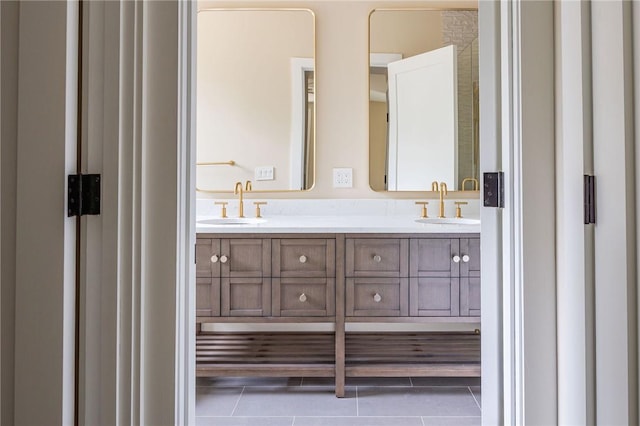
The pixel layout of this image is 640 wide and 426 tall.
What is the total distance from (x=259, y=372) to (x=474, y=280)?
1096 millimetres

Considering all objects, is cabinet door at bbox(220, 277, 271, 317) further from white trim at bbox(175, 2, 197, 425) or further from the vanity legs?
white trim at bbox(175, 2, 197, 425)

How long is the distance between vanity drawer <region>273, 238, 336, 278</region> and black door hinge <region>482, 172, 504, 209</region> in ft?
3.37

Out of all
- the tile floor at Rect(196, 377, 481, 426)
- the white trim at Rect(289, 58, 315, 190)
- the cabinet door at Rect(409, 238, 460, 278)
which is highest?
the white trim at Rect(289, 58, 315, 190)

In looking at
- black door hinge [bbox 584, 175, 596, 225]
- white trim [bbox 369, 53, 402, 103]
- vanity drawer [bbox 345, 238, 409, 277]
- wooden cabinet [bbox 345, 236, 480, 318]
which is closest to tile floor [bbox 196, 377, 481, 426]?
wooden cabinet [bbox 345, 236, 480, 318]

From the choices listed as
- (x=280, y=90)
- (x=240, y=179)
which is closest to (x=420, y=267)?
(x=240, y=179)

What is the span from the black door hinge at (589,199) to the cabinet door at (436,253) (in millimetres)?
1164

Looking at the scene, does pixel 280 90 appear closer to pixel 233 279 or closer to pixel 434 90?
pixel 434 90

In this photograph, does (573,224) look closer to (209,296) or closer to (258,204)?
(209,296)

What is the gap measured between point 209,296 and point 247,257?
259 mm

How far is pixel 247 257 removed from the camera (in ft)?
6.18

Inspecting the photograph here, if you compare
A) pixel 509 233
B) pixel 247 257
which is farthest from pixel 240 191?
pixel 509 233

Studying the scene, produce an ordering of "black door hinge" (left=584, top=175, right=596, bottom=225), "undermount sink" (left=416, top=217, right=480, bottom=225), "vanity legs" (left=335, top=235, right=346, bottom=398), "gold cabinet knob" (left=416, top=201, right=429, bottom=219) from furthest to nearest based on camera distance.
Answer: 1. "gold cabinet knob" (left=416, top=201, right=429, bottom=219)
2. "undermount sink" (left=416, top=217, right=480, bottom=225)
3. "vanity legs" (left=335, top=235, right=346, bottom=398)
4. "black door hinge" (left=584, top=175, right=596, bottom=225)

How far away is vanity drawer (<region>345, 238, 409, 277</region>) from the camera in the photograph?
187 cm

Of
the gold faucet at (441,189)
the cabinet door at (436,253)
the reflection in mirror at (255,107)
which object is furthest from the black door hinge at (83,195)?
the gold faucet at (441,189)
